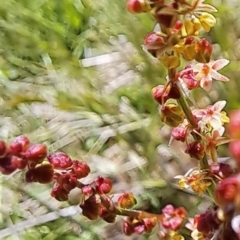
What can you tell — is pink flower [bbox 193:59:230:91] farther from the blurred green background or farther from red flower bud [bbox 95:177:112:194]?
the blurred green background

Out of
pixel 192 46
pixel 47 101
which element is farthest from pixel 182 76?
pixel 47 101

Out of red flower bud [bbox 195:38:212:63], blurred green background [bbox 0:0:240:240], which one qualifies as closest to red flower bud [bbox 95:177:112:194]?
red flower bud [bbox 195:38:212:63]

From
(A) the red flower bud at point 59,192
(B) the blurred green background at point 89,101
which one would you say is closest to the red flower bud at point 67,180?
(A) the red flower bud at point 59,192

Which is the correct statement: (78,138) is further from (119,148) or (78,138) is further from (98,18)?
(98,18)

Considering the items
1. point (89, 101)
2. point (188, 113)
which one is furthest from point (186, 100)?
point (89, 101)

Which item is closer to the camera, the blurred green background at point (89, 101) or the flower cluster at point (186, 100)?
the flower cluster at point (186, 100)

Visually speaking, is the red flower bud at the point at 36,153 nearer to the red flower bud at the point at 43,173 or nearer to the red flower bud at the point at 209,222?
the red flower bud at the point at 43,173

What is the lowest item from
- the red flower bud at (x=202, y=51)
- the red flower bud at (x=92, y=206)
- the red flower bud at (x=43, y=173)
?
the red flower bud at (x=92, y=206)

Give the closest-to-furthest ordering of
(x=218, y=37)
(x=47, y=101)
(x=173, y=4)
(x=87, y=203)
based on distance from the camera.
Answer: (x=173, y=4)
(x=87, y=203)
(x=218, y=37)
(x=47, y=101)
